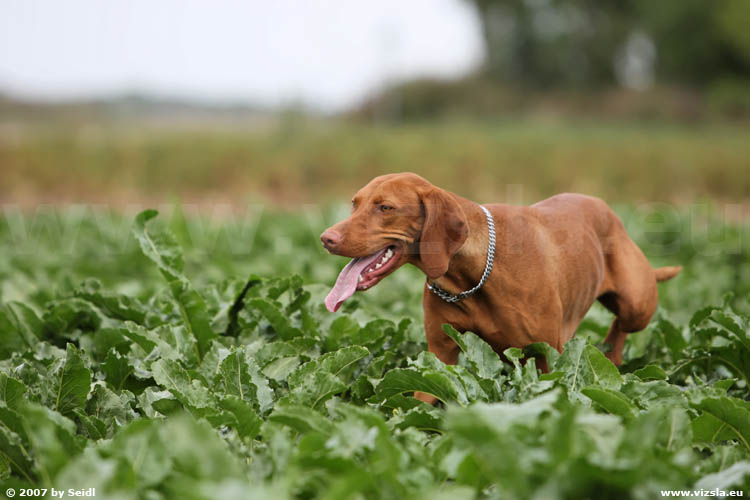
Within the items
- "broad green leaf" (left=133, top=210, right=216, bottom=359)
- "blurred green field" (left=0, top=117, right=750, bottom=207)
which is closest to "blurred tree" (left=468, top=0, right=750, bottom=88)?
"blurred green field" (left=0, top=117, right=750, bottom=207)

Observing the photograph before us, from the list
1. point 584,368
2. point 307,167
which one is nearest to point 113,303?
point 584,368

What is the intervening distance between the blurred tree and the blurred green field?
19.6 meters

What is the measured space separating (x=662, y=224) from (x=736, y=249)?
5.04 ft

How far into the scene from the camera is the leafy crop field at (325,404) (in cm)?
161

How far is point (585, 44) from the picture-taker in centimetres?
4000

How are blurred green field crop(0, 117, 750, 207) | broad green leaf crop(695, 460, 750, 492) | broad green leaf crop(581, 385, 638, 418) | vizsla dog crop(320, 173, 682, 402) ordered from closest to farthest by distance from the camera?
broad green leaf crop(695, 460, 750, 492)
broad green leaf crop(581, 385, 638, 418)
vizsla dog crop(320, 173, 682, 402)
blurred green field crop(0, 117, 750, 207)

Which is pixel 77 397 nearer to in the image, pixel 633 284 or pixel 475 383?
pixel 475 383

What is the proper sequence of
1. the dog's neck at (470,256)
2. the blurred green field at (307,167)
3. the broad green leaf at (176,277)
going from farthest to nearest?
the blurred green field at (307,167)
the broad green leaf at (176,277)
the dog's neck at (470,256)

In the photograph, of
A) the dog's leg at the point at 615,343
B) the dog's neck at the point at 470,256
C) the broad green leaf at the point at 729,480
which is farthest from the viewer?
the dog's leg at the point at 615,343

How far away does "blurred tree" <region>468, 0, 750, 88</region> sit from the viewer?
36.7m

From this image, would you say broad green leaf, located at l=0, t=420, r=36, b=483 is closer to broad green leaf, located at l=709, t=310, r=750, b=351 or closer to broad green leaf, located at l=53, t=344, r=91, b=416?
broad green leaf, located at l=53, t=344, r=91, b=416

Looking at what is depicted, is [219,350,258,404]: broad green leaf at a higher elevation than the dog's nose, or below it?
below

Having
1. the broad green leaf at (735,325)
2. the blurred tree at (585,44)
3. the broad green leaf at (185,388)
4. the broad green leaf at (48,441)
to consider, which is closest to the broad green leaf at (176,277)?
the broad green leaf at (185,388)

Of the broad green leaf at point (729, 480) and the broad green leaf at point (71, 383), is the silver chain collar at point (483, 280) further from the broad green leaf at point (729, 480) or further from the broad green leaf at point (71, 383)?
the broad green leaf at point (71, 383)
